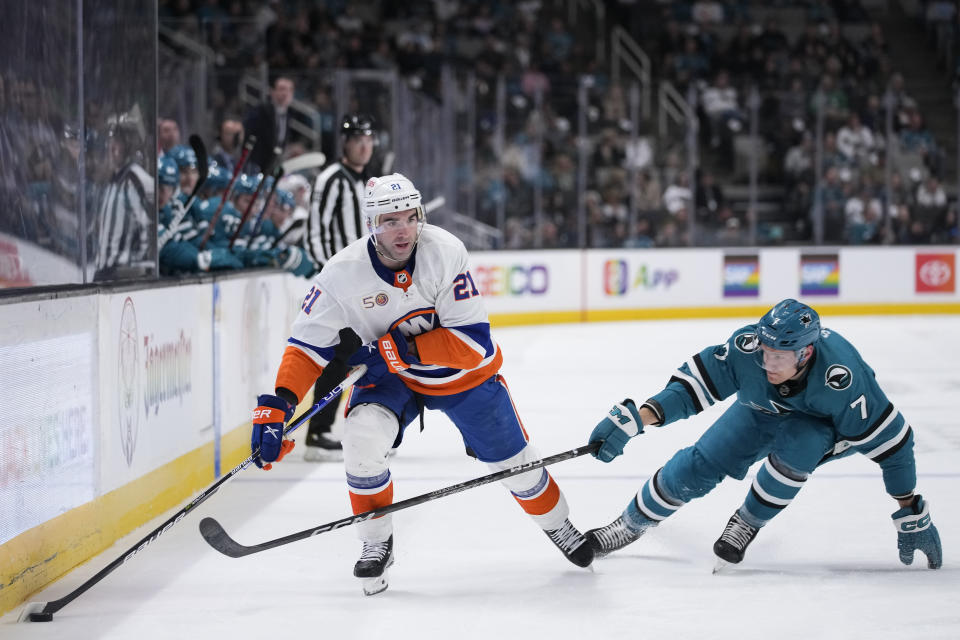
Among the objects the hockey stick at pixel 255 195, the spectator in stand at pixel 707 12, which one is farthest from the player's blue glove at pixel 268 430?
the spectator in stand at pixel 707 12

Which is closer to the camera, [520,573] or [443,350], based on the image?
[443,350]

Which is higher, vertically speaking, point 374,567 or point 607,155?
point 607,155

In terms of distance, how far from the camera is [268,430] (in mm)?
3254

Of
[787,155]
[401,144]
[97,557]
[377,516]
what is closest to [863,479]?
[377,516]

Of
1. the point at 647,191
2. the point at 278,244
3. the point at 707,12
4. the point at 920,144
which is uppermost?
the point at 707,12

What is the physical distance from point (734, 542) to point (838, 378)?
0.59 metres

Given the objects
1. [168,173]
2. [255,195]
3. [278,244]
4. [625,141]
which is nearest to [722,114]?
[625,141]

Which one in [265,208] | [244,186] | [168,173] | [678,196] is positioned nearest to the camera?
[168,173]

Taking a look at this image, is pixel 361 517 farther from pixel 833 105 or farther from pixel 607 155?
pixel 833 105

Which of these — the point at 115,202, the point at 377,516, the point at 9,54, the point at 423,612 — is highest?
the point at 9,54

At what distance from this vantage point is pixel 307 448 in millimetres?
5586

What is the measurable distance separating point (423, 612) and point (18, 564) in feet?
3.51

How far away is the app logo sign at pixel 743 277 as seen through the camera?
12.8 m

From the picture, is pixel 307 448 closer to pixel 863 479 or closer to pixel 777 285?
pixel 863 479
